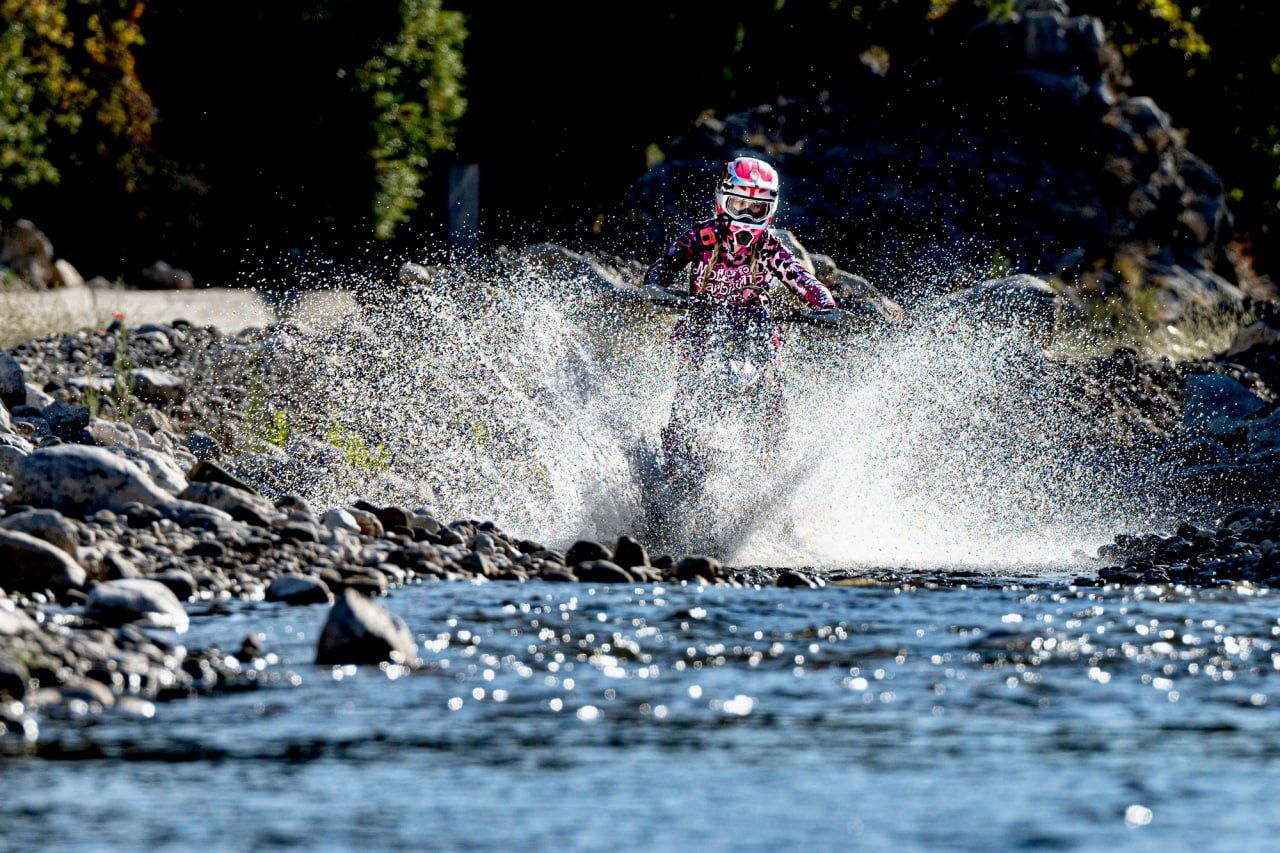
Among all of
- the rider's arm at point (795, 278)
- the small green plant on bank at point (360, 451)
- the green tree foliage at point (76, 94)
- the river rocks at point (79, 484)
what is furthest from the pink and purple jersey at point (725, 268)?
the green tree foliage at point (76, 94)

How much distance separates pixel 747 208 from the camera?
41.6 feet

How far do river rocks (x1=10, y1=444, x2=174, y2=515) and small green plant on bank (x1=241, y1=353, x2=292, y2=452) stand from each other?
3.71 meters

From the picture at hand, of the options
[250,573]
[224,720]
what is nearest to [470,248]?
[250,573]

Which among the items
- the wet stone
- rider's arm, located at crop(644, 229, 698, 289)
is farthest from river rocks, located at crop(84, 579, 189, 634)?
rider's arm, located at crop(644, 229, 698, 289)

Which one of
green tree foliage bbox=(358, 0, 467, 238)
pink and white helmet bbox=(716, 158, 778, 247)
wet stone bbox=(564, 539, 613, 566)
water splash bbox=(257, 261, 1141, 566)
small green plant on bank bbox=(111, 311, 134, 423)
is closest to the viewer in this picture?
wet stone bbox=(564, 539, 613, 566)

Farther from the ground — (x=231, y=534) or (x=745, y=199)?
(x=745, y=199)

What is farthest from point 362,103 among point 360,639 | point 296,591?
point 360,639

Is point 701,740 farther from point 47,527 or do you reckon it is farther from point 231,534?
point 231,534

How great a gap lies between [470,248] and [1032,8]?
8732 mm

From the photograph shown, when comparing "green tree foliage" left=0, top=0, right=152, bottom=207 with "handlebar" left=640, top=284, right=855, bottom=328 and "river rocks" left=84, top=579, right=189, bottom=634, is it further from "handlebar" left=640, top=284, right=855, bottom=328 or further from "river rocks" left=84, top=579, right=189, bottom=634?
"river rocks" left=84, top=579, right=189, bottom=634

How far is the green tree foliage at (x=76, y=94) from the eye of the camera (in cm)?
2456

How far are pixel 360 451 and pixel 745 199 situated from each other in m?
3.03

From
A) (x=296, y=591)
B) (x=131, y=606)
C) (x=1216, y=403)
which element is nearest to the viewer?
(x=131, y=606)

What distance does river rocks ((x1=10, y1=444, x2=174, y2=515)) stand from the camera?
960 cm
